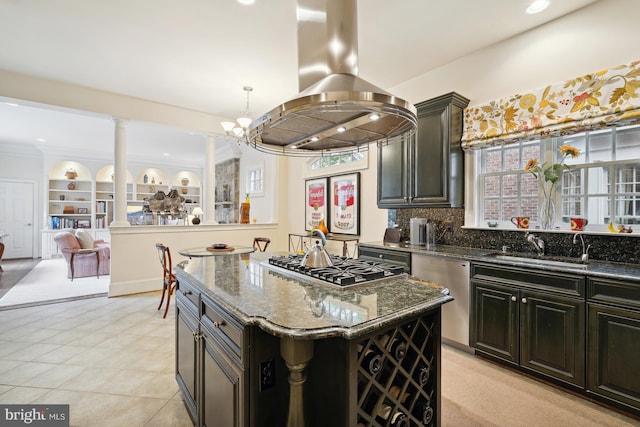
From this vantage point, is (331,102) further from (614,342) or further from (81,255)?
(81,255)

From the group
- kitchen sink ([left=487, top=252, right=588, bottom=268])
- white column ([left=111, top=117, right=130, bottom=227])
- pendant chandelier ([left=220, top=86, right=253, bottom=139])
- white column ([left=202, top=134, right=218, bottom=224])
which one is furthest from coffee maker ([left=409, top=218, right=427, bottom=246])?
white column ([left=111, top=117, right=130, bottom=227])

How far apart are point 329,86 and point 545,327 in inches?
88.9

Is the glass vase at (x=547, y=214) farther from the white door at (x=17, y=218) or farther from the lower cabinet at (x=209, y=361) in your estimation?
the white door at (x=17, y=218)

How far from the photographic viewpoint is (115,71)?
3648 mm

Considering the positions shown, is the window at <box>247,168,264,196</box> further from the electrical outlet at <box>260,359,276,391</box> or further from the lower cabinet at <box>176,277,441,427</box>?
the electrical outlet at <box>260,359,276,391</box>

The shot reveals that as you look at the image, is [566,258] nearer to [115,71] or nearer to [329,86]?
[329,86]

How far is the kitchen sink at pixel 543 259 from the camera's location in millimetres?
2210

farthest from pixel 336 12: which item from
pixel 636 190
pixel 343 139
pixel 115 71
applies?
pixel 115 71

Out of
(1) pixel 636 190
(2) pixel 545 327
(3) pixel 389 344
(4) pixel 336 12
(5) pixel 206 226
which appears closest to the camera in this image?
(3) pixel 389 344

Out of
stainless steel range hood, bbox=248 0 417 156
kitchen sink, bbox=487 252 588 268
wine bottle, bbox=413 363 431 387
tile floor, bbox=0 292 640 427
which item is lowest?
tile floor, bbox=0 292 640 427

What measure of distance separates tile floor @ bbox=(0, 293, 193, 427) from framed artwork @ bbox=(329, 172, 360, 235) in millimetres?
2606

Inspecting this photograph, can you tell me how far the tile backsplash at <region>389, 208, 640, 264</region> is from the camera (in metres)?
2.26

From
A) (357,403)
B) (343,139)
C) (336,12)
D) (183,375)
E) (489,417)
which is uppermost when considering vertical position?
(336,12)

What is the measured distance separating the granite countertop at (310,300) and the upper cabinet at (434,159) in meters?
1.71
